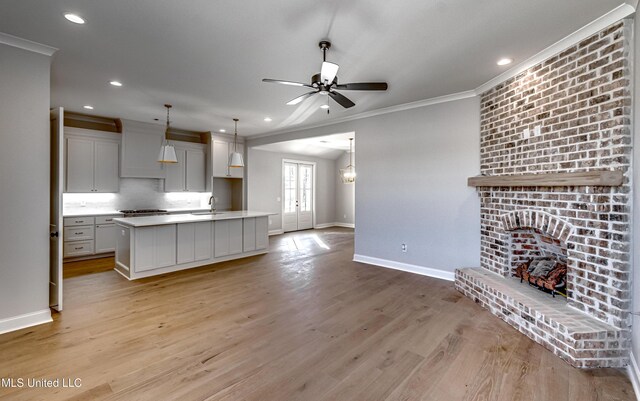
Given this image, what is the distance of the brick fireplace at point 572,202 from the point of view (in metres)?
2.29

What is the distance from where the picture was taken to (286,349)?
2.50m

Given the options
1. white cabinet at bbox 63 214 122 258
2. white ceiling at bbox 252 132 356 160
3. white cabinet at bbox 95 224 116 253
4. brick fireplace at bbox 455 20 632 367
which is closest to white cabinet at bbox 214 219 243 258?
white cabinet at bbox 63 214 122 258

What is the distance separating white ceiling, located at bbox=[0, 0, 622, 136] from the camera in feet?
7.45

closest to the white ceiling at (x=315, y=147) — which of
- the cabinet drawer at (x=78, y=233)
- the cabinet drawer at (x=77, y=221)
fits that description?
the cabinet drawer at (x=77, y=221)

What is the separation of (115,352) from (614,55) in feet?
15.4

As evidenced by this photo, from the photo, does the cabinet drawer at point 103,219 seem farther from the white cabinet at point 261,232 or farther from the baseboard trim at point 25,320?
the baseboard trim at point 25,320

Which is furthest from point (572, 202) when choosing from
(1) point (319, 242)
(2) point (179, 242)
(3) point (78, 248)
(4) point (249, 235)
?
(3) point (78, 248)

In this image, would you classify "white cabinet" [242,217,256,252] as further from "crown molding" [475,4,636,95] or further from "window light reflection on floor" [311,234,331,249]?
"crown molding" [475,4,636,95]

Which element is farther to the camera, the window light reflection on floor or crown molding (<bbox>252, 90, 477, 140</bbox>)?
the window light reflection on floor

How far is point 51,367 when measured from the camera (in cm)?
221

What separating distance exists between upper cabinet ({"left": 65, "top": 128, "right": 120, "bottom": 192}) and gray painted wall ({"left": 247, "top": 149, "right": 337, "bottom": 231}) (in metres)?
3.07

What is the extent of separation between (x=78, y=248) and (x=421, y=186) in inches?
242

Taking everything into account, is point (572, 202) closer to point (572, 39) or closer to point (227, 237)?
point (572, 39)
